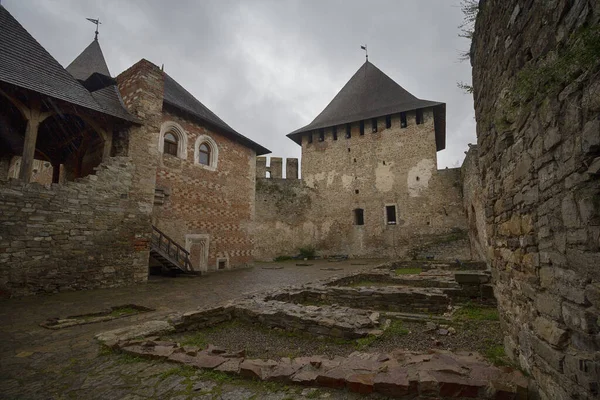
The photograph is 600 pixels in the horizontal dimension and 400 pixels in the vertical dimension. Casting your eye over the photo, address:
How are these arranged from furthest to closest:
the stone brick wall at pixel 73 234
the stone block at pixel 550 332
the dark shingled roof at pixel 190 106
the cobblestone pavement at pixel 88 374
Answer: the dark shingled roof at pixel 190 106 → the stone brick wall at pixel 73 234 → the cobblestone pavement at pixel 88 374 → the stone block at pixel 550 332

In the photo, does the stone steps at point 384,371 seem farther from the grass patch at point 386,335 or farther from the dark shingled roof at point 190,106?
the dark shingled roof at point 190,106

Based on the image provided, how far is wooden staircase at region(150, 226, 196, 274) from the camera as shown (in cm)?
1129

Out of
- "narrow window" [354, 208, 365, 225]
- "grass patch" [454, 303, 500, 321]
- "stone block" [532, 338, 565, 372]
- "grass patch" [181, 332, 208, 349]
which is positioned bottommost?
"grass patch" [181, 332, 208, 349]

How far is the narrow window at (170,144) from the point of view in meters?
12.8

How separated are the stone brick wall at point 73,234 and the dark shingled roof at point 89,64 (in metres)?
9.38

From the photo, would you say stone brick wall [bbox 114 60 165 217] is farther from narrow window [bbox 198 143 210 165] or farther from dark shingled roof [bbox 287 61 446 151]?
dark shingled roof [bbox 287 61 446 151]

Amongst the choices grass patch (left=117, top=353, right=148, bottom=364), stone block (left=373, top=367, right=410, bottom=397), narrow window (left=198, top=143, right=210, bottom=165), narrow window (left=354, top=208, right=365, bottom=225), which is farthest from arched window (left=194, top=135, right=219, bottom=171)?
stone block (left=373, top=367, right=410, bottom=397)

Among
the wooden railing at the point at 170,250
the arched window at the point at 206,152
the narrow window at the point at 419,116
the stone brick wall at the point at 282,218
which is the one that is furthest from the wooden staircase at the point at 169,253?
the narrow window at the point at 419,116

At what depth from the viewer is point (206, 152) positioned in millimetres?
14523

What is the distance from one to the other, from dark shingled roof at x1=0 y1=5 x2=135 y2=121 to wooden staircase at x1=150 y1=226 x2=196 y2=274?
4.49m

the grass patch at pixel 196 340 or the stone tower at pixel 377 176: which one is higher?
the stone tower at pixel 377 176

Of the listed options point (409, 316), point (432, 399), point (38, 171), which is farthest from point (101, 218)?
point (38, 171)

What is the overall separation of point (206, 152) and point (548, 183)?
14.0 metres

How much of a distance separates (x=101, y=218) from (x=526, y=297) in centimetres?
1014
